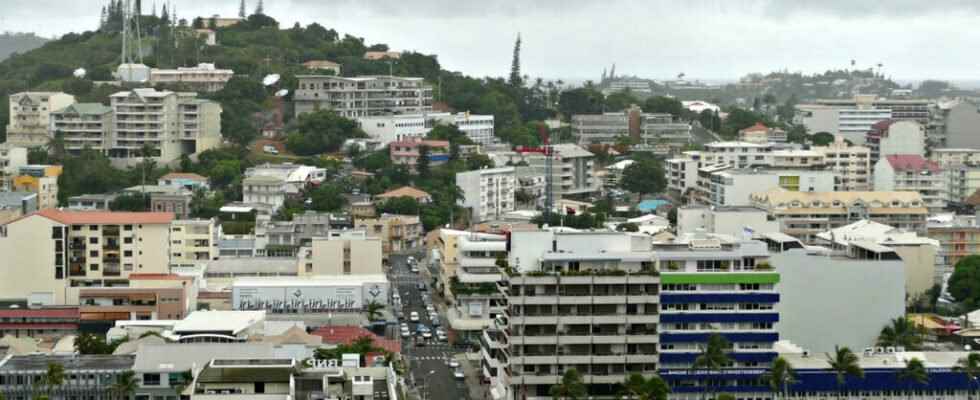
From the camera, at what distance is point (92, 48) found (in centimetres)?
7619

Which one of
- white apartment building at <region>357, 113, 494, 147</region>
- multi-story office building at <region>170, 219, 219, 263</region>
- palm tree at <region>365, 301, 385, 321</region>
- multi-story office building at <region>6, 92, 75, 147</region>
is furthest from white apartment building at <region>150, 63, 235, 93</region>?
palm tree at <region>365, 301, 385, 321</region>

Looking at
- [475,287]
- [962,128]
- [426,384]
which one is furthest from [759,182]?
[962,128]

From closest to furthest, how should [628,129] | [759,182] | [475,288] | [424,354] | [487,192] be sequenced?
1. [424,354]
2. [475,288]
3. [759,182]
4. [487,192]
5. [628,129]

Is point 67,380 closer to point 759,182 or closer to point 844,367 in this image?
point 844,367

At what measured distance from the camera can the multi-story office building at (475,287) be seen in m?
40.1

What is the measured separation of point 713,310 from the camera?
31.0 meters

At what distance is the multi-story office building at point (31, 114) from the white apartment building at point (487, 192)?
47.1 ft

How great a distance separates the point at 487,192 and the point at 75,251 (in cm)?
1803

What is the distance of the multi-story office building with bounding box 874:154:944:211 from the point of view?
58688mm

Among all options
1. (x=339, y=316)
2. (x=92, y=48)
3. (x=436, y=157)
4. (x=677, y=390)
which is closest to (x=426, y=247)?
(x=436, y=157)

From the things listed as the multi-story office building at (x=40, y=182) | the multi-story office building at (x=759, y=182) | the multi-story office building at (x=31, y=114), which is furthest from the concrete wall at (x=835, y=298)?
the multi-story office building at (x=31, y=114)

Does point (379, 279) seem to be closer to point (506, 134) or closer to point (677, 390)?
point (677, 390)

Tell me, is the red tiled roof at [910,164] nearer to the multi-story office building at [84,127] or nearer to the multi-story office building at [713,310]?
the multi-story office building at [84,127]

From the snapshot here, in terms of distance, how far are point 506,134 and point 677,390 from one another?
38959 mm
